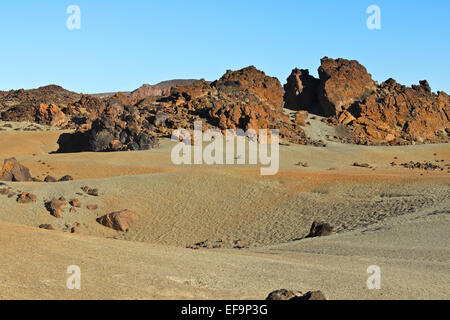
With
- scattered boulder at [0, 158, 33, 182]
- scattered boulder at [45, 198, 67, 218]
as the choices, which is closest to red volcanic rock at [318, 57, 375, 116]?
scattered boulder at [0, 158, 33, 182]

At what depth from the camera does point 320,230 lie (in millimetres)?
19047

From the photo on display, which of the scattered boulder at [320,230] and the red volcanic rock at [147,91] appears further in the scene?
the red volcanic rock at [147,91]

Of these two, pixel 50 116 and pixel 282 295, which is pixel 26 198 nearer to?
pixel 282 295

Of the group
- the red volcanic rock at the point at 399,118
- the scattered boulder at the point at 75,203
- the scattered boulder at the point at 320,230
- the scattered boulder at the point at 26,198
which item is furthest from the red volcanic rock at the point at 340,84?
the scattered boulder at the point at 26,198

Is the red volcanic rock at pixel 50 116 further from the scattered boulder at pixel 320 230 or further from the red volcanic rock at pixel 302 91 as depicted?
the scattered boulder at pixel 320 230

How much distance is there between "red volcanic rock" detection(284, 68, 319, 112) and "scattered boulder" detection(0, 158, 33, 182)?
41.4m

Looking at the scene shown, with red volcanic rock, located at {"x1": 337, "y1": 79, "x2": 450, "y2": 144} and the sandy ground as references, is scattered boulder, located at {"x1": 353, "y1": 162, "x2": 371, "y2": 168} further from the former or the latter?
red volcanic rock, located at {"x1": 337, "y1": 79, "x2": 450, "y2": 144}

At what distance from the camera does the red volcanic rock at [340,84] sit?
59.8 meters

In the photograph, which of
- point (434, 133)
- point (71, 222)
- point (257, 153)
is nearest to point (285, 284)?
point (71, 222)

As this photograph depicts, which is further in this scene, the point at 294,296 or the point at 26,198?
the point at 26,198

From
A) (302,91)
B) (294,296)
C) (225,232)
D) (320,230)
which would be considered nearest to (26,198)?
(225,232)

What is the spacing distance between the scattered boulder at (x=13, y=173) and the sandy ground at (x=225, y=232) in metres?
3.11

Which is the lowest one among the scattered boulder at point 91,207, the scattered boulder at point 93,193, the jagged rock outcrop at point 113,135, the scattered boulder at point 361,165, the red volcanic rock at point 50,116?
the scattered boulder at point 91,207

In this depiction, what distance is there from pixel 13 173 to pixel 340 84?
4170 cm
